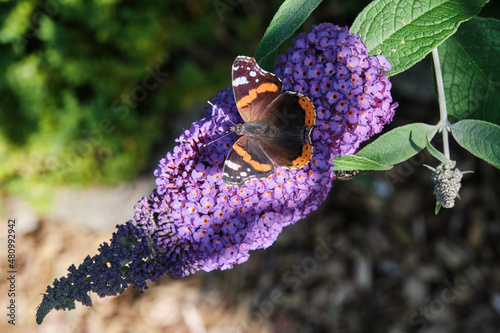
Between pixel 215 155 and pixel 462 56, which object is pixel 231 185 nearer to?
pixel 215 155

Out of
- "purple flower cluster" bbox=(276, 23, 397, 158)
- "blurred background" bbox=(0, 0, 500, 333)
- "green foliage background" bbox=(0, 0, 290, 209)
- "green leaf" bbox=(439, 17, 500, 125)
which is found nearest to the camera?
"purple flower cluster" bbox=(276, 23, 397, 158)

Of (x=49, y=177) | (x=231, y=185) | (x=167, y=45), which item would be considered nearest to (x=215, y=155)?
(x=231, y=185)

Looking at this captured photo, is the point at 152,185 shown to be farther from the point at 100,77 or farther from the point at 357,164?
the point at 357,164

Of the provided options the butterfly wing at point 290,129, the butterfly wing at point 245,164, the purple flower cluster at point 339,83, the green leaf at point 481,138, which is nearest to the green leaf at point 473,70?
the green leaf at point 481,138

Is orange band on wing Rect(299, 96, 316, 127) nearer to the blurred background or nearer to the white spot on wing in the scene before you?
the white spot on wing

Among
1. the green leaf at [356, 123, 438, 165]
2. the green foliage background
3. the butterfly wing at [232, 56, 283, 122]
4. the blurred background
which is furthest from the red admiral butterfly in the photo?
the green foliage background

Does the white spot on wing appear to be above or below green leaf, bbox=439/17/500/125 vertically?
above
